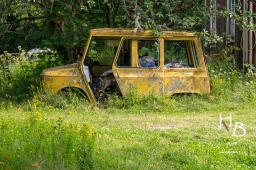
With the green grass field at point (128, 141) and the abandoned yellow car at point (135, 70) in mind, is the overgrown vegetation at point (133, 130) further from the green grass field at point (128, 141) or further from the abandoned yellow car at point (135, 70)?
the abandoned yellow car at point (135, 70)

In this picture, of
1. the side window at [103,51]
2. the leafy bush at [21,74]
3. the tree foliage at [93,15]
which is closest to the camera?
the side window at [103,51]

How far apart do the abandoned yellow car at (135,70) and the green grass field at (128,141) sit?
1.08m

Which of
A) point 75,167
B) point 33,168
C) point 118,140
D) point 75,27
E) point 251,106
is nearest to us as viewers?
point 33,168

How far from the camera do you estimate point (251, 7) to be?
54.6ft

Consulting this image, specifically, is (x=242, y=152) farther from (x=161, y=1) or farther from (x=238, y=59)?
(x=238, y=59)

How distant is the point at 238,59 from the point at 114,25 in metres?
4.39

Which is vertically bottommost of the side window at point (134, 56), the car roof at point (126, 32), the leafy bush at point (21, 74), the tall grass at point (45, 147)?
the leafy bush at point (21, 74)

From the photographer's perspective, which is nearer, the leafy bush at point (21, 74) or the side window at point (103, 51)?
the side window at point (103, 51)

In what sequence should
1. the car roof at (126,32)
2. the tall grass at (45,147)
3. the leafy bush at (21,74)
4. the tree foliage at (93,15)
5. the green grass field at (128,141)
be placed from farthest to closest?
the leafy bush at (21,74), the tree foliage at (93,15), the car roof at (126,32), the green grass field at (128,141), the tall grass at (45,147)

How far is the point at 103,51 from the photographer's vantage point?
13945 millimetres

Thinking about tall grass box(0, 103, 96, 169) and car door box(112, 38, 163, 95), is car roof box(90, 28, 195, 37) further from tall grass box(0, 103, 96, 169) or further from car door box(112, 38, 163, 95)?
tall grass box(0, 103, 96, 169)

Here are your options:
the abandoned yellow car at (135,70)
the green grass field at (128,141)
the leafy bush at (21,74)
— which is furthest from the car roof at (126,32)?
the leafy bush at (21,74)

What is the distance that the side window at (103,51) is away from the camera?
13.2 meters

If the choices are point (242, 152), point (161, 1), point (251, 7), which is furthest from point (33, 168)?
point (251, 7)
